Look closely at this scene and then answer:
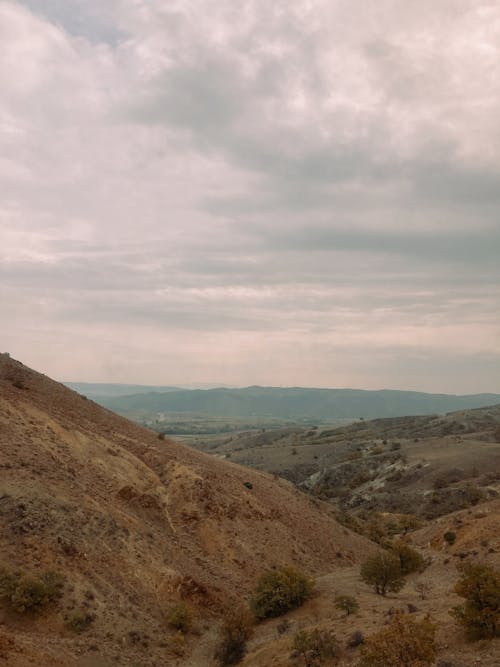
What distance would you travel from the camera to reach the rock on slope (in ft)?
74.2

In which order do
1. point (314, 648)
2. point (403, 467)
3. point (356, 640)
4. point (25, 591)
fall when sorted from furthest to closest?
point (403, 467) < point (25, 591) < point (356, 640) < point (314, 648)

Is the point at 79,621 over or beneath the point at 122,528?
beneath

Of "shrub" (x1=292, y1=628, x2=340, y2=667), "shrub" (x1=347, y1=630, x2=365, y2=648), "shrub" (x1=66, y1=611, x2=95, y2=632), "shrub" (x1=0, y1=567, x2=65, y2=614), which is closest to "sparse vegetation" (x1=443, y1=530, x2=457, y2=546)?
"shrub" (x1=347, y1=630, x2=365, y2=648)

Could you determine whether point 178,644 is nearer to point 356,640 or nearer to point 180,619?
point 180,619

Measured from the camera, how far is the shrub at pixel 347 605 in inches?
969

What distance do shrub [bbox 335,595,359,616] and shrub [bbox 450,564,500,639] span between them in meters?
6.56

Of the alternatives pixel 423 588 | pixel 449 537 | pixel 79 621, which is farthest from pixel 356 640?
pixel 449 537

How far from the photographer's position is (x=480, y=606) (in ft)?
60.5

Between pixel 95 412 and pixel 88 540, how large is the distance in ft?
71.5

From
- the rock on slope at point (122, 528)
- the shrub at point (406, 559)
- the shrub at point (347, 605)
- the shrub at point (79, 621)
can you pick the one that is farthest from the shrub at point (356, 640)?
the shrub at point (406, 559)

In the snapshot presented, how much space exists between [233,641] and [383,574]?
10348mm

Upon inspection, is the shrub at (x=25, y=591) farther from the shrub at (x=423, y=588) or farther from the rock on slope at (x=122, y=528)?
the shrub at (x=423, y=588)

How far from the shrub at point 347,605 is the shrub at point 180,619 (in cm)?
779

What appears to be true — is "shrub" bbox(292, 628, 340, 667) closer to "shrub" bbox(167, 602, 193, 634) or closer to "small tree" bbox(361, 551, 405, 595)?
"shrub" bbox(167, 602, 193, 634)
